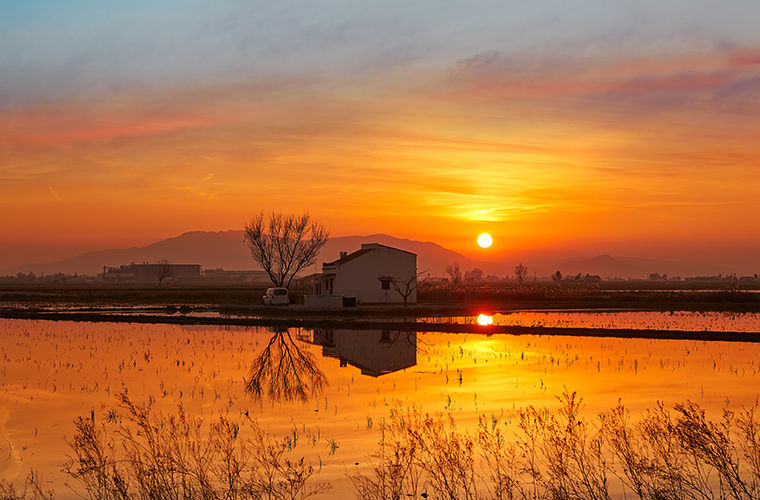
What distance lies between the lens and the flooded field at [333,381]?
1499cm

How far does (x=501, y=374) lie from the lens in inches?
947

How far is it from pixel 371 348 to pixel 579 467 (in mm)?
21005

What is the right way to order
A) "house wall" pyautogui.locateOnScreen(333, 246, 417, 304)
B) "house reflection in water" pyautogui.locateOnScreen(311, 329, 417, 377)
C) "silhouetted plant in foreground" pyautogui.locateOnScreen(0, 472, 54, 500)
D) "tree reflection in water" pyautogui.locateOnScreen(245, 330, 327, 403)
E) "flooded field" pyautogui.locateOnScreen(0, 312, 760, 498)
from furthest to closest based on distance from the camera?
"house wall" pyautogui.locateOnScreen(333, 246, 417, 304), "house reflection in water" pyautogui.locateOnScreen(311, 329, 417, 377), "tree reflection in water" pyautogui.locateOnScreen(245, 330, 327, 403), "flooded field" pyautogui.locateOnScreen(0, 312, 760, 498), "silhouetted plant in foreground" pyautogui.locateOnScreen(0, 472, 54, 500)

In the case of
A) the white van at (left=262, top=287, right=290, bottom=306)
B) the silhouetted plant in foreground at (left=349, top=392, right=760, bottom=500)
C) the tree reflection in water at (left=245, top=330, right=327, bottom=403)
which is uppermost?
the white van at (left=262, top=287, right=290, bottom=306)

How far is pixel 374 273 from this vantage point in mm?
68875

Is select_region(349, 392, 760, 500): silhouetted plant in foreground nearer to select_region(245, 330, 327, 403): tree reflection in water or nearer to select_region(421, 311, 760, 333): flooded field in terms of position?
select_region(245, 330, 327, 403): tree reflection in water

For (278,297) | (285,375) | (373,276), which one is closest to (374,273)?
(373,276)

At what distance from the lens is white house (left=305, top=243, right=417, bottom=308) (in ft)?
222

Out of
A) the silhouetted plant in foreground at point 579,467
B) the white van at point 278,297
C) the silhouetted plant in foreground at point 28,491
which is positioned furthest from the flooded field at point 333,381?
the white van at point 278,297

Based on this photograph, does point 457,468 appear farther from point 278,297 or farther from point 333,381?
point 278,297

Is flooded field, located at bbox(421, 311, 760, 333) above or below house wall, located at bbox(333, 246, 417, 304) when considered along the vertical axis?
below

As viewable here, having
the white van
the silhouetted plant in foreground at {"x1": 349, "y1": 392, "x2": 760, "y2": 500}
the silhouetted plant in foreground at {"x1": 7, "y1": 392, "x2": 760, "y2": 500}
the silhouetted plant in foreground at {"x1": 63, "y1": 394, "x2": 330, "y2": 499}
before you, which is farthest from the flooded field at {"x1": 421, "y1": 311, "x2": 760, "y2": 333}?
the silhouetted plant in foreground at {"x1": 63, "y1": 394, "x2": 330, "y2": 499}

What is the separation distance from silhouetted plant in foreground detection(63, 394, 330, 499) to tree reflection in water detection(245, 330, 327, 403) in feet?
16.6

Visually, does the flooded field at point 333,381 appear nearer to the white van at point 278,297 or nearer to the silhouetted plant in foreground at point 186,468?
the silhouetted plant in foreground at point 186,468
